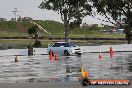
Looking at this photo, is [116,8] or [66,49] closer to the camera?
[66,49]

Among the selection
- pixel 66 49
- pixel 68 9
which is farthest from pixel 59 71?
pixel 68 9

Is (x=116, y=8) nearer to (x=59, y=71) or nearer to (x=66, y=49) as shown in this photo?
(x=66, y=49)

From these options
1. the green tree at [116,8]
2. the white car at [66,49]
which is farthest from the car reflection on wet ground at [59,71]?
the green tree at [116,8]

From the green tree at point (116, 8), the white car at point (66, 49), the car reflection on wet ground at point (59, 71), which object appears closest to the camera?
the car reflection on wet ground at point (59, 71)

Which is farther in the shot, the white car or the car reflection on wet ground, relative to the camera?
the white car

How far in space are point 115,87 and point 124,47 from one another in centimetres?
4101

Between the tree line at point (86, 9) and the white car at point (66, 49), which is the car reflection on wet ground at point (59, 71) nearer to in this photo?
the white car at point (66, 49)

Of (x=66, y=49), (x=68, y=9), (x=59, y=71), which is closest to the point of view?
(x=59, y=71)

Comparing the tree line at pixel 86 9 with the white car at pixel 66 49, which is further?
the tree line at pixel 86 9

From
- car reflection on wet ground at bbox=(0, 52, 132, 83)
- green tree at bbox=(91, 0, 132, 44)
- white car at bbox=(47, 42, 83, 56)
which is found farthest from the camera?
green tree at bbox=(91, 0, 132, 44)

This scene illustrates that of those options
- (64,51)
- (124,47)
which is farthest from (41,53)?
(124,47)

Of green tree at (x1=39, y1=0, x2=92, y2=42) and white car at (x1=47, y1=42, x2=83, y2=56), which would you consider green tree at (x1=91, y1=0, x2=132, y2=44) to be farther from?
white car at (x1=47, y1=42, x2=83, y2=56)

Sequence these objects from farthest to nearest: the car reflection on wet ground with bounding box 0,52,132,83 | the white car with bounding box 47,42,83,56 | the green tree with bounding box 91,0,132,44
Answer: the green tree with bounding box 91,0,132,44 < the white car with bounding box 47,42,83,56 < the car reflection on wet ground with bounding box 0,52,132,83

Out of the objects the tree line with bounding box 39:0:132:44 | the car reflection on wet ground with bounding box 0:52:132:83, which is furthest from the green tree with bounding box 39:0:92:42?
the car reflection on wet ground with bounding box 0:52:132:83
